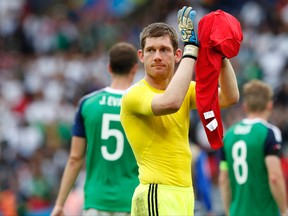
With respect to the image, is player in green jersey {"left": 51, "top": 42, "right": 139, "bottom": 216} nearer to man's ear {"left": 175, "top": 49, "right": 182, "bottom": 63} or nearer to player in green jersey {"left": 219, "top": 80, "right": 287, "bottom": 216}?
player in green jersey {"left": 219, "top": 80, "right": 287, "bottom": 216}

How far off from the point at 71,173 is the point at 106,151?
0.43 metres

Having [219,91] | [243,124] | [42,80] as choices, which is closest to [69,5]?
[42,80]

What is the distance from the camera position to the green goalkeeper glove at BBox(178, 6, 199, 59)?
630 cm

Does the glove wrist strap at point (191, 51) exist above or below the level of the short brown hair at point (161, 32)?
below

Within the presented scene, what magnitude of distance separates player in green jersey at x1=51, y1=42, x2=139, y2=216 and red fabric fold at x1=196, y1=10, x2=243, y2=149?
2.18m

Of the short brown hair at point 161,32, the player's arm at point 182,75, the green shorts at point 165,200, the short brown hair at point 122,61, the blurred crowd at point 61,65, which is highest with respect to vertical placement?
the blurred crowd at point 61,65

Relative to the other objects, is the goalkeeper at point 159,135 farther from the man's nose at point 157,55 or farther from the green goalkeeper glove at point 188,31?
the green goalkeeper glove at point 188,31

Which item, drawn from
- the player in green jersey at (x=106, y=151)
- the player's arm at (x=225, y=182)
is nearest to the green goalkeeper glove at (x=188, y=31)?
the player in green jersey at (x=106, y=151)

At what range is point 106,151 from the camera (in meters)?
8.55

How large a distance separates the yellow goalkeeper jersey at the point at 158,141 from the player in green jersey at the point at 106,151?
6.04ft

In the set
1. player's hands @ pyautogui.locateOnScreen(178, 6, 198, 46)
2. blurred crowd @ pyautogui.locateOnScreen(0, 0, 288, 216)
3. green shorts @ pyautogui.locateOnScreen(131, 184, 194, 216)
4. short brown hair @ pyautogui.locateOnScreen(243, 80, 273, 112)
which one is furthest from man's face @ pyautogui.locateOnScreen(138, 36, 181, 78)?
blurred crowd @ pyautogui.locateOnScreen(0, 0, 288, 216)

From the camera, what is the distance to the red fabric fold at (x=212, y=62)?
251 inches

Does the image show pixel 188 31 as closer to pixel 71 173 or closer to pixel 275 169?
pixel 71 173

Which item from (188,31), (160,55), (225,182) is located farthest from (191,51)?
(225,182)
